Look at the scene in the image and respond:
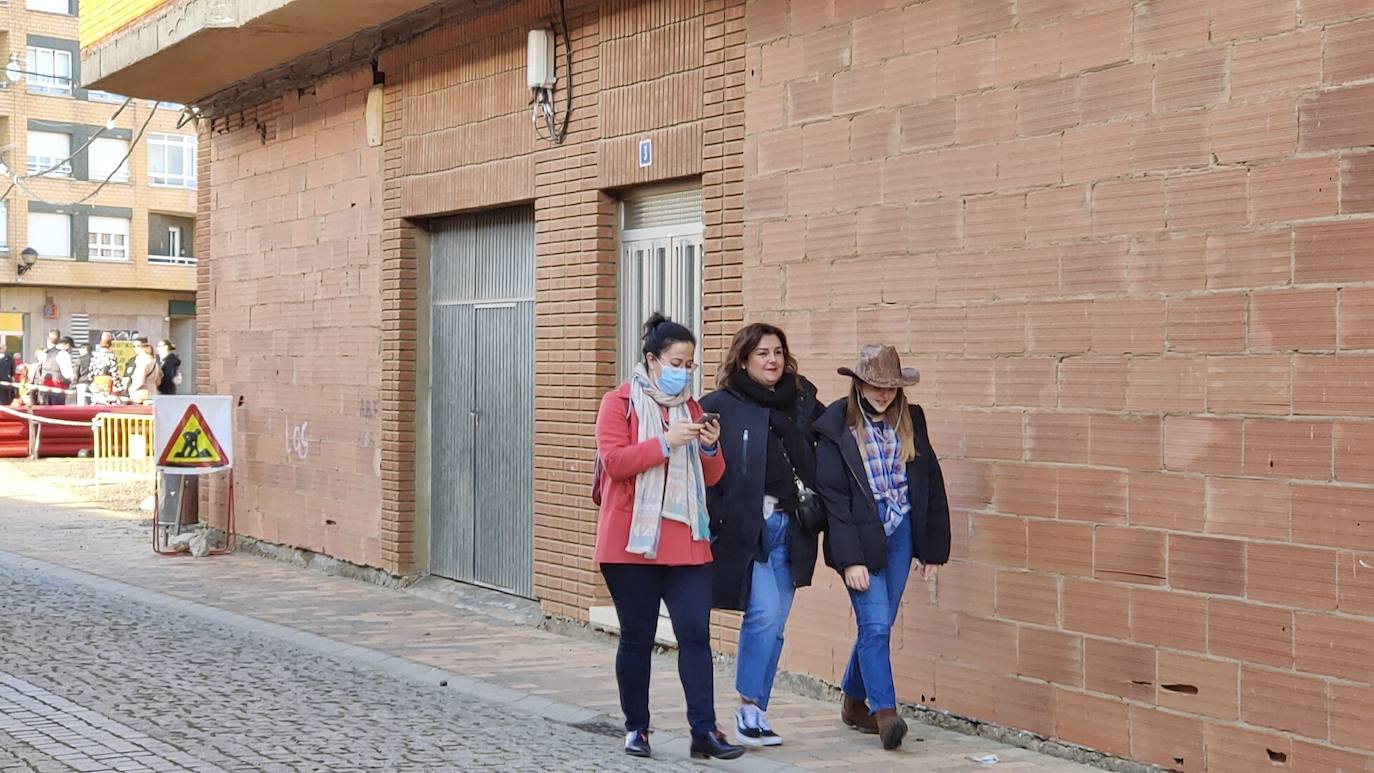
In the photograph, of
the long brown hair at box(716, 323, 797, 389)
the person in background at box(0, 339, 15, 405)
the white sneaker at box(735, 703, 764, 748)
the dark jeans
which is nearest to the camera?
the dark jeans

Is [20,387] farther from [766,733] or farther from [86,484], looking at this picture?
[766,733]

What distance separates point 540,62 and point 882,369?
182 inches

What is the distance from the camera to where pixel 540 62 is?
11.0 meters

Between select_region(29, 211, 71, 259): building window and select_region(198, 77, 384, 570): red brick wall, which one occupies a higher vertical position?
select_region(29, 211, 71, 259): building window

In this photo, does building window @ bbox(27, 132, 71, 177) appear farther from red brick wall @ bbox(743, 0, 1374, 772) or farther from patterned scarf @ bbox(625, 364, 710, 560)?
patterned scarf @ bbox(625, 364, 710, 560)

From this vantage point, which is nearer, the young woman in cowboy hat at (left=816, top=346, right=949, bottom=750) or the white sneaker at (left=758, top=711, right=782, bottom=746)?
the young woman in cowboy hat at (left=816, top=346, right=949, bottom=750)

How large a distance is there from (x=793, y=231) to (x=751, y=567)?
2.23 metres

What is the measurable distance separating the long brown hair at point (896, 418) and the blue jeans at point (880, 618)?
325mm

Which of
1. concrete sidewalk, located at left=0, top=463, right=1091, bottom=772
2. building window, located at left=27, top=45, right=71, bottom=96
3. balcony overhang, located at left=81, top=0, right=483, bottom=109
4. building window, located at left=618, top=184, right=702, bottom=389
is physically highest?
building window, located at left=27, top=45, right=71, bottom=96

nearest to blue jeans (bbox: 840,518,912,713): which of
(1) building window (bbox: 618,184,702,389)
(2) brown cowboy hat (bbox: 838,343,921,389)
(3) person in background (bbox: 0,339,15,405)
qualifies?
(2) brown cowboy hat (bbox: 838,343,921,389)

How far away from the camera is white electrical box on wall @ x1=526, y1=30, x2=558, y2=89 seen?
1095 cm

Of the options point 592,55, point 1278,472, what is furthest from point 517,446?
point 1278,472

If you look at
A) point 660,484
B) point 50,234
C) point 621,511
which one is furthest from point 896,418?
point 50,234

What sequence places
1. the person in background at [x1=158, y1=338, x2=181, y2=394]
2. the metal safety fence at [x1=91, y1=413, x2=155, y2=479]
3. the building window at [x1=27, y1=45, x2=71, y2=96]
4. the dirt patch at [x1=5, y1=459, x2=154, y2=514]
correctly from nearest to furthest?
the dirt patch at [x1=5, y1=459, x2=154, y2=514] < the metal safety fence at [x1=91, y1=413, x2=155, y2=479] < the person in background at [x1=158, y1=338, x2=181, y2=394] < the building window at [x1=27, y1=45, x2=71, y2=96]
